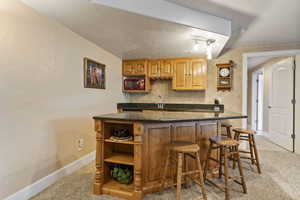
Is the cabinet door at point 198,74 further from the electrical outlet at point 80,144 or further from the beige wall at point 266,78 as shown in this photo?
the electrical outlet at point 80,144

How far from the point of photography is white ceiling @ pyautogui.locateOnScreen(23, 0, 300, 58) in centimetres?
196

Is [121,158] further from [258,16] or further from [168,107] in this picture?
[258,16]

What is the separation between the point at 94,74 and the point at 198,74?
2.39 m

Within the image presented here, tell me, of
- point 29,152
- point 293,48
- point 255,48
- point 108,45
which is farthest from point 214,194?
point 293,48

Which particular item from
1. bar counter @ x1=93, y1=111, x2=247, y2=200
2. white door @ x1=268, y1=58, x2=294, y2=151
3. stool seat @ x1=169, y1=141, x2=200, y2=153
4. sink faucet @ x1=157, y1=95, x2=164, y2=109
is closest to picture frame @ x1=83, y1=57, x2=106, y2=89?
bar counter @ x1=93, y1=111, x2=247, y2=200

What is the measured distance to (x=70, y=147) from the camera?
2.59 meters

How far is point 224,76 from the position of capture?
12.8ft

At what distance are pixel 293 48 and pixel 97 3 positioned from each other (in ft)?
13.5

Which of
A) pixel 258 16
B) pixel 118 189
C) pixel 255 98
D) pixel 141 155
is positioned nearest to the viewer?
pixel 141 155

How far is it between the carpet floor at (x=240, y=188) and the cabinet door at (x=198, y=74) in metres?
1.89

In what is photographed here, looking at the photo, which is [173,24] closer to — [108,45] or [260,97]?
[108,45]

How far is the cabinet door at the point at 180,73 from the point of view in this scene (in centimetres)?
407

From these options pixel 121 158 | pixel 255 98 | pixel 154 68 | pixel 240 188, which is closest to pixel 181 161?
pixel 121 158

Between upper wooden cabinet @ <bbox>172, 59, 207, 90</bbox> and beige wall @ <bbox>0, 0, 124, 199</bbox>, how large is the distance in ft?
7.00
